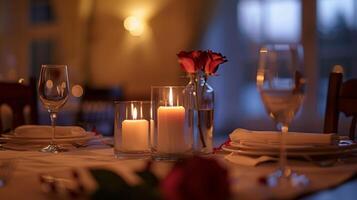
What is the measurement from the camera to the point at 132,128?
45.1 inches

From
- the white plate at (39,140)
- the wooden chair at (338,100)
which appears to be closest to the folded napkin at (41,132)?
the white plate at (39,140)

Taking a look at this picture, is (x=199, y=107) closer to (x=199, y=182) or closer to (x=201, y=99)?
(x=201, y=99)

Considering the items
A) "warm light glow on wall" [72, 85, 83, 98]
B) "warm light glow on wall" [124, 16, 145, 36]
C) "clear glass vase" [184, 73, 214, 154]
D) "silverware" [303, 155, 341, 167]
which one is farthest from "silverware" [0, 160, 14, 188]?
"warm light glow on wall" [124, 16, 145, 36]

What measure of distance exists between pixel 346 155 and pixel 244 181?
369 millimetres

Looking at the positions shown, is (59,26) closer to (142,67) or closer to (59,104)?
(142,67)

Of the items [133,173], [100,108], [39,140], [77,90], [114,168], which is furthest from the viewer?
[77,90]

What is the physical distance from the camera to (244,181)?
2.71 feet

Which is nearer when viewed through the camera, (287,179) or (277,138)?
(287,179)

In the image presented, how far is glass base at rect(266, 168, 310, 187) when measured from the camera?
796 millimetres

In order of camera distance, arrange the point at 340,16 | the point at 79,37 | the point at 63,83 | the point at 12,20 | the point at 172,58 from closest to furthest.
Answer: the point at 63,83, the point at 340,16, the point at 172,58, the point at 79,37, the point at 12,20

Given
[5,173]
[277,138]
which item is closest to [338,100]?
[277,138]

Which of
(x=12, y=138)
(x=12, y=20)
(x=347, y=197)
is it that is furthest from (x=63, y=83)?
(x=12, y=20)

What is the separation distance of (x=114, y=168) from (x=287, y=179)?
0.33 meters

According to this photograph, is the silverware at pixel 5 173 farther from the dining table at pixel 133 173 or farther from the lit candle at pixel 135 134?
the lit candle at pixel 135 134
